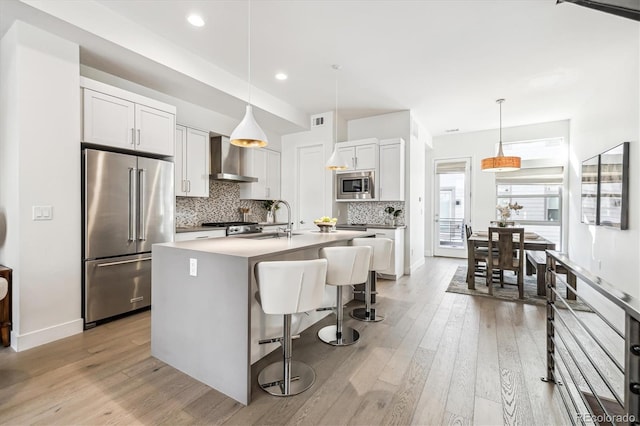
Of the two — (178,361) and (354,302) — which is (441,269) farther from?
(178,361)

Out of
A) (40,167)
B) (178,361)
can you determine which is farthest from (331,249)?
(40,167)

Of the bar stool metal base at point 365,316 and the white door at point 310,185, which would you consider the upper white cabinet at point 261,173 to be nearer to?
the white door at point 310,185

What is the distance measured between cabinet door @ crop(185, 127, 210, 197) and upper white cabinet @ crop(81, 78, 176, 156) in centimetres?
69

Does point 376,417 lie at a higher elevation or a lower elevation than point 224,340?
lower

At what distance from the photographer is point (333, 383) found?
204 centimetres

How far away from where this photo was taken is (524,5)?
265 centimetres

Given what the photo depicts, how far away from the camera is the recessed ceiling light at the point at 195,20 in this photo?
9.19 ft

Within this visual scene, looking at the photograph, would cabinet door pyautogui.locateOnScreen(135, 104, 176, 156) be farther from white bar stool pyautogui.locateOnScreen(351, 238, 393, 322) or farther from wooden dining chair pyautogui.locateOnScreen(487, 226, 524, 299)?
wooden dining chair pyautogui.locateOnScreen(487, 226, 524, 299)

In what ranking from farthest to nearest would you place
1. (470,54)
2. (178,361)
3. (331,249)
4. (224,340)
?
(470,54) → (331,249) → (178,361) → (224,340)

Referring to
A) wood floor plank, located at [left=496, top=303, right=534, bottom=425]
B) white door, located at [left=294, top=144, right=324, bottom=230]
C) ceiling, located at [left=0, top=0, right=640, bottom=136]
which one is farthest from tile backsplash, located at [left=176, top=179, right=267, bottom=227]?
wood floor plank, located at [left=496, top=303, right=534, bottom=425]

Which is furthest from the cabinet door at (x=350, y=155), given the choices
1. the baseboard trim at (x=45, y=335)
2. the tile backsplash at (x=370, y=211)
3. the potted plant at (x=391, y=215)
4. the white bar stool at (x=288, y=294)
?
the baseboard trim at (x=45, y=335)

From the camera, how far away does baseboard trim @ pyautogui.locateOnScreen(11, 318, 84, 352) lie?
248 centimetres

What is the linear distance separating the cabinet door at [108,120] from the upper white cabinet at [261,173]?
2087 mm

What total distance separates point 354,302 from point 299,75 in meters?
3.03
